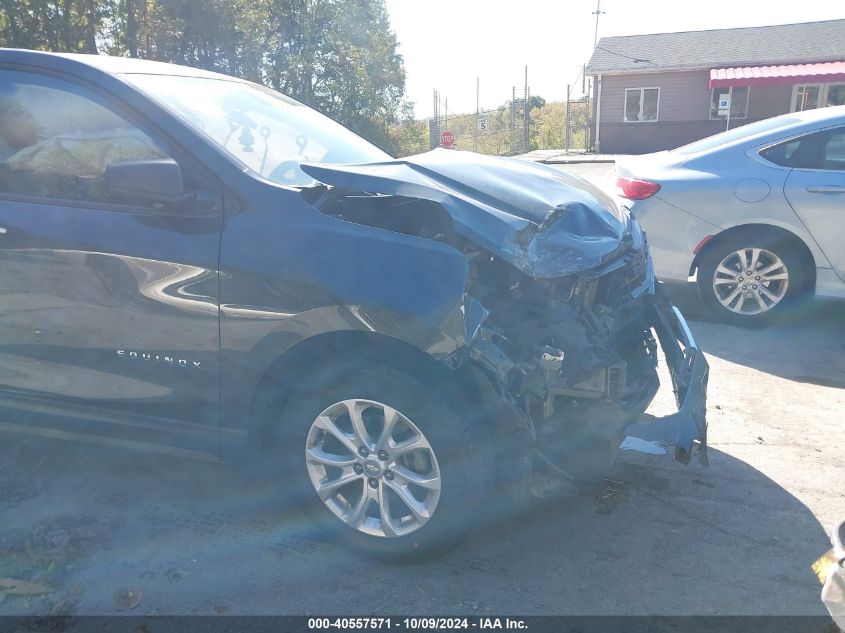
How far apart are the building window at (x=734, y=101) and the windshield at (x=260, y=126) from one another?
84.0 ft

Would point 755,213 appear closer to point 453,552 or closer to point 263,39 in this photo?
point 453,552

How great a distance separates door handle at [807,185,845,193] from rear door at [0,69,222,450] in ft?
15.2

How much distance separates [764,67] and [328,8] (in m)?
16.4

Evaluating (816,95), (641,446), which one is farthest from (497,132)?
(641,446)

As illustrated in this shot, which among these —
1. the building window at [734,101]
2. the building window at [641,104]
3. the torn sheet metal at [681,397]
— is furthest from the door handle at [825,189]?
the building window at [641,104]

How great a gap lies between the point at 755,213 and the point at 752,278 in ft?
1.73

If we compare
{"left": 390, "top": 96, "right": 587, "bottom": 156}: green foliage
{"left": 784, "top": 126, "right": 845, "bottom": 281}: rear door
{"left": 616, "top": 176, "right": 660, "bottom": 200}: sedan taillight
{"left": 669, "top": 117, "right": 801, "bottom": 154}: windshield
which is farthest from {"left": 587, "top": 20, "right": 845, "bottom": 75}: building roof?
{"left": 784, "top": 126, "right": 845, "bottom": 281}: rear door

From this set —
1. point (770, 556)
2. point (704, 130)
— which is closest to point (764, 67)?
point (704, 130)

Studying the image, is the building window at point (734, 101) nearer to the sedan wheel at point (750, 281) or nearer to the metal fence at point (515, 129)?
the metal fence at point (515, 129)

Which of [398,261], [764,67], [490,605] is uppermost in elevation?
[764,67]

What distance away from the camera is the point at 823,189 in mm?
5484

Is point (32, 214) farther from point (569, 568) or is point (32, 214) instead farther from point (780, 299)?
point (780, 299)

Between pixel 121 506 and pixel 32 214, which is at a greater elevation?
pixel 32 214

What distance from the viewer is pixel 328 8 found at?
18.6m
